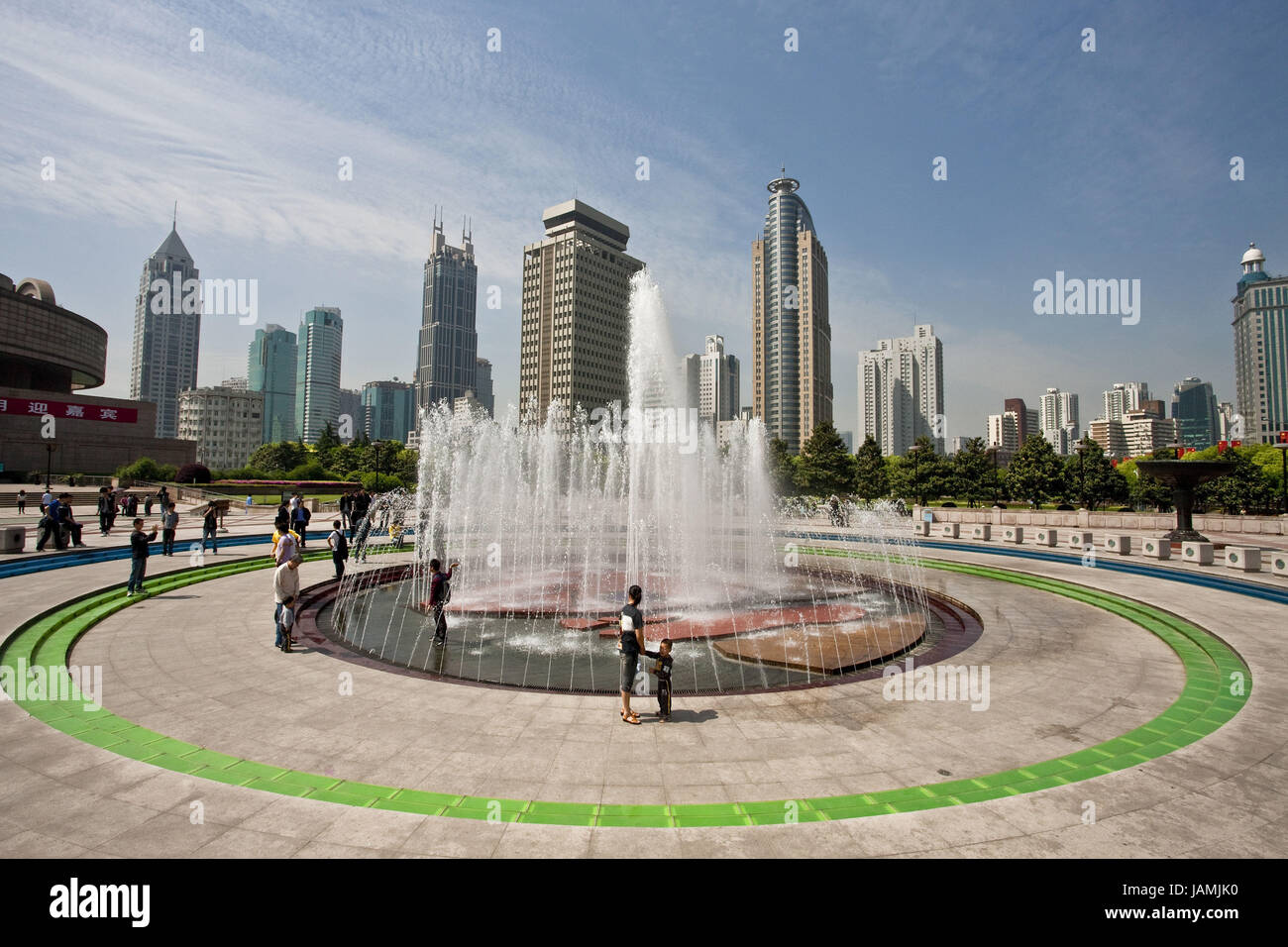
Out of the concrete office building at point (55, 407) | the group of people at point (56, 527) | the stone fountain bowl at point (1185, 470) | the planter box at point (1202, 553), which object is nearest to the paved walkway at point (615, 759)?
the group of people at point (56, 527)

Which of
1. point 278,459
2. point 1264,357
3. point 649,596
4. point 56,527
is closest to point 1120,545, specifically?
point 649,596

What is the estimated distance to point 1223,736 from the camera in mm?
6598

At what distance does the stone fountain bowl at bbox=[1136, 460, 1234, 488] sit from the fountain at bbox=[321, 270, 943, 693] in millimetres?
10303

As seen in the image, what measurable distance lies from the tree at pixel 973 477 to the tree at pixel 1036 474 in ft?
6.18

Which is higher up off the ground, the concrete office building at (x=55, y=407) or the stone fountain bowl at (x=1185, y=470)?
the concrete office building at (x=55, y=407)

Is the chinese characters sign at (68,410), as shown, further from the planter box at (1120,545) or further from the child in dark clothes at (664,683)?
the planter box at (1120,545)

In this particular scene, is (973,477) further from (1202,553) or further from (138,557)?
(138,557)

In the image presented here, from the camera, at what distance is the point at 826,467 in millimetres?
55719

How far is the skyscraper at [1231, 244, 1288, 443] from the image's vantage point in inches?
7116

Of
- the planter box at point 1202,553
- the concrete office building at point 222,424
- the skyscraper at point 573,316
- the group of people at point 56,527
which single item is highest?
the skyscraper at point 573,316

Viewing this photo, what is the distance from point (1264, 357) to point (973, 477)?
214027 mm

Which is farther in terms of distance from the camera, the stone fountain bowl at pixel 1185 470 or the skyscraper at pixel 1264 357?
the skyscraper at pixel 1264 357

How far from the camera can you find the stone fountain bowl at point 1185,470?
79.7ft
